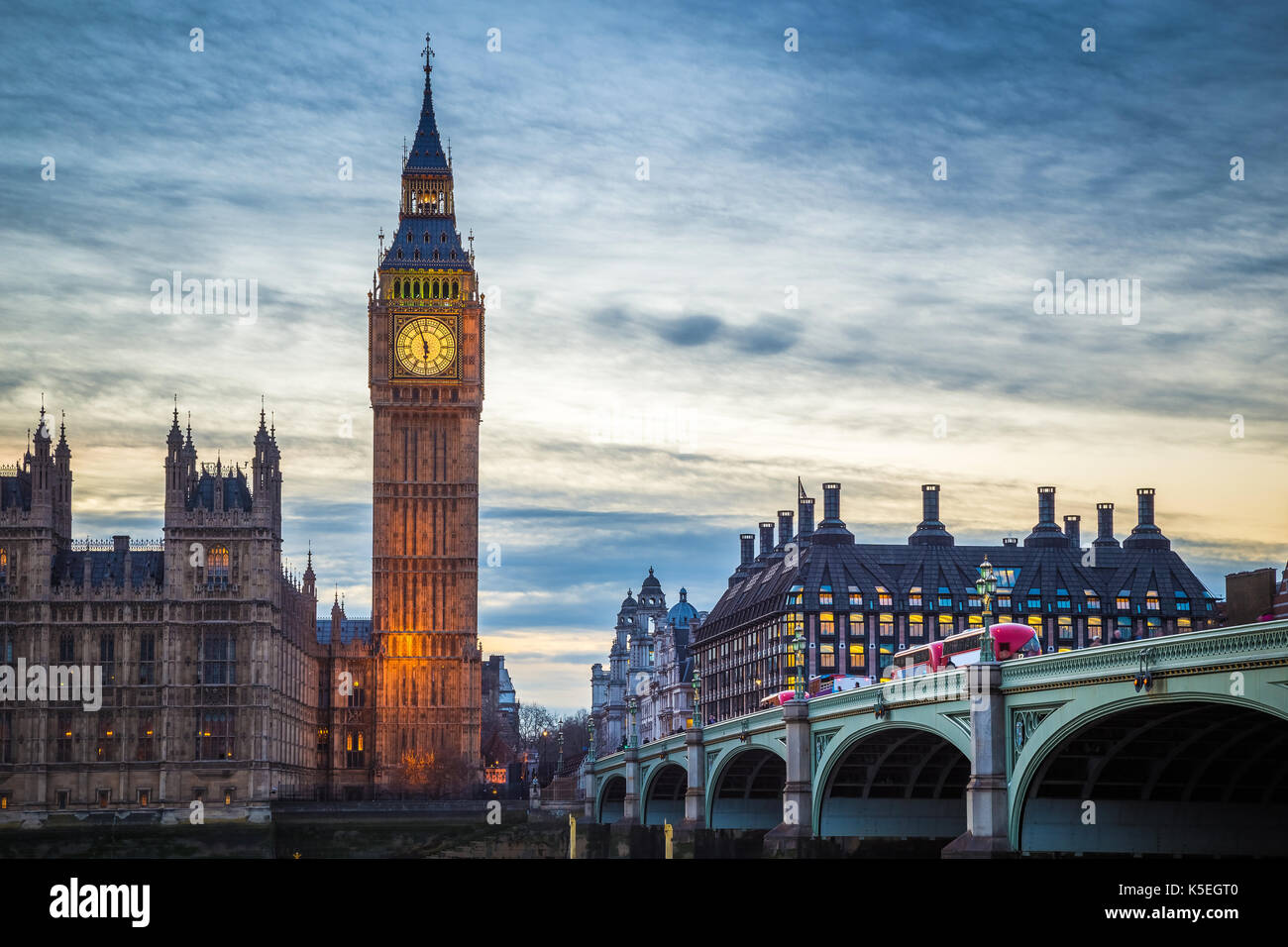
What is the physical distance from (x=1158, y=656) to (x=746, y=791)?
189 ft

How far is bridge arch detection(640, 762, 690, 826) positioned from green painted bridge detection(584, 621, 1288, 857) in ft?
141

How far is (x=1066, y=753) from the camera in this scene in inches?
2606

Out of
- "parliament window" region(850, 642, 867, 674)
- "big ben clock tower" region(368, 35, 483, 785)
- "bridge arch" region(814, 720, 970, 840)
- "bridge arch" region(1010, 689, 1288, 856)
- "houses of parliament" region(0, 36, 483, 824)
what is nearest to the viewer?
"bridge arch" region(1010, 689, 1288, 856)

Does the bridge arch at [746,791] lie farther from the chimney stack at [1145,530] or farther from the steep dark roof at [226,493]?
the chimney stack at [1145,530]

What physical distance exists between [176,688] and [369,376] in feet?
161

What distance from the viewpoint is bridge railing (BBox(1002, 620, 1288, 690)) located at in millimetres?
50344

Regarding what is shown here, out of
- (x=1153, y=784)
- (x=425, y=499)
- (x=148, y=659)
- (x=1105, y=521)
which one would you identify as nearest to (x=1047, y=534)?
(x=1105, y=521)

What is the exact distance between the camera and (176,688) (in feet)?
449

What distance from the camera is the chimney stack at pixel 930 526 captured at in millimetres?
192538

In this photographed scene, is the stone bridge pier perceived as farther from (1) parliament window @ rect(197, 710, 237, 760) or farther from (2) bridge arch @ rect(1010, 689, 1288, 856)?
(1) parliament window @ rect(197, 710, 237, 760)

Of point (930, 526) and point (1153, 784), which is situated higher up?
point (930, 526)

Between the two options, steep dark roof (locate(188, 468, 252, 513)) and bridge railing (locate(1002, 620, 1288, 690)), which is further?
steep dark roof (locate(188, 468, 252, 513))

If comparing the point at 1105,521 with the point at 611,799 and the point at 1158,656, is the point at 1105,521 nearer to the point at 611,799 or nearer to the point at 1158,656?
the point at 611,799

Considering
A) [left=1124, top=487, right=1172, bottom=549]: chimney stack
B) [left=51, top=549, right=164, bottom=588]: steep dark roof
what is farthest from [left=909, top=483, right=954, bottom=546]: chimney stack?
[left=51, top=549, right=164, bottom=588]: steep dark roof
